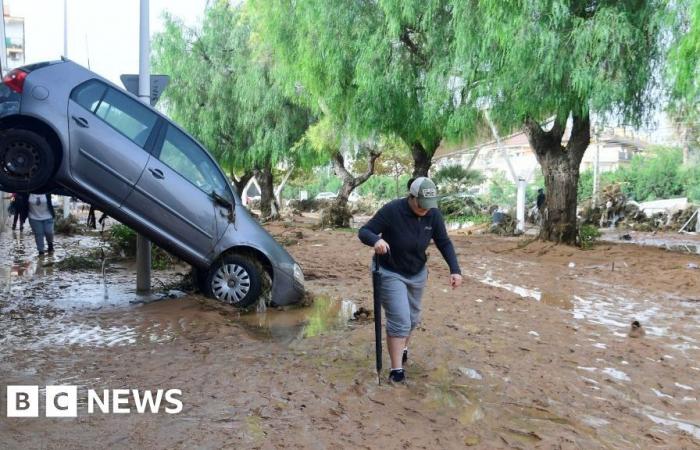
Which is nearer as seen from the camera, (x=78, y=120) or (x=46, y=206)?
(x=78, y=120)

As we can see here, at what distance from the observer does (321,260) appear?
44.1 feet

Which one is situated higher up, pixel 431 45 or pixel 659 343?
pixel 431 45

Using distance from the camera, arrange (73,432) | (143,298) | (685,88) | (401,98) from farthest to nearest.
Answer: (401,98)
(685,88)
(143,298)
(73,432)

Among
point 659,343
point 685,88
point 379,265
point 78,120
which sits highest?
point 685,88

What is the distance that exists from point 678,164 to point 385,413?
38350 millimetres

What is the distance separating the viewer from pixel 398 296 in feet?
16.4

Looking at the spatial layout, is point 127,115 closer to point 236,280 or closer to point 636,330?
point 236,280

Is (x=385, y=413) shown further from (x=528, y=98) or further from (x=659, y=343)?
(x=528, y=98)

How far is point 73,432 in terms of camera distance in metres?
3.80

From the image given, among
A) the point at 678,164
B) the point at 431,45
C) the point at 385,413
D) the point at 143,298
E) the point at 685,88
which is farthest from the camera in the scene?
the point at 678,164

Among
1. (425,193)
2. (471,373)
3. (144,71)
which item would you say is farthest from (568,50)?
(471,373)

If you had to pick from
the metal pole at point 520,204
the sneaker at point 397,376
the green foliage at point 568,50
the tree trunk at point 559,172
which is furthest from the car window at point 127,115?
the metal pole at point 520,204

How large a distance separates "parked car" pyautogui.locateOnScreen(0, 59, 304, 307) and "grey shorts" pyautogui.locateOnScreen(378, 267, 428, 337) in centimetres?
274

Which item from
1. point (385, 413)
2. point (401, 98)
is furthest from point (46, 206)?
point (385, 413)
